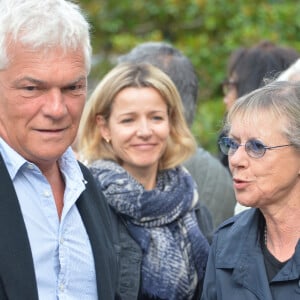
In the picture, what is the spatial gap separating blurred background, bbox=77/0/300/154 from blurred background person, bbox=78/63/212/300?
143 inches

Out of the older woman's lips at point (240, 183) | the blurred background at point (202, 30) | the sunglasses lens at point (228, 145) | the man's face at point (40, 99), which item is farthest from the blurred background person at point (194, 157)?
the blurred background at point (202, 30)

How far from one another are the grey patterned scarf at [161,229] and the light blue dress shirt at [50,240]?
881mm

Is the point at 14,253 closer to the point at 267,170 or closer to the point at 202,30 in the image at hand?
the point at 267,170

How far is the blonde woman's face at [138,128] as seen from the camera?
4.19 meters

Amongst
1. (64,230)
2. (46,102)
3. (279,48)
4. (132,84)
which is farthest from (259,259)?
(279,48)

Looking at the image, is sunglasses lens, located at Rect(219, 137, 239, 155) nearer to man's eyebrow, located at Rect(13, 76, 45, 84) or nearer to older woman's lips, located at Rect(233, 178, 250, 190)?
older woman's lips, located at Rect(233, 178, 250, 190)

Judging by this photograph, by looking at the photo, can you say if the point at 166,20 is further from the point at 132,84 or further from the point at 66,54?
the point at 66,54

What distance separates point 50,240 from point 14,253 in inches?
6.9

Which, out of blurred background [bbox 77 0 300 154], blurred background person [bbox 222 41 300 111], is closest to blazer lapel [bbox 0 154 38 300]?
blurred background person [bbox 222 41 300 111]

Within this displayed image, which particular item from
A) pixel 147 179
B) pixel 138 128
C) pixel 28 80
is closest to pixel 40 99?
pixel 28 80

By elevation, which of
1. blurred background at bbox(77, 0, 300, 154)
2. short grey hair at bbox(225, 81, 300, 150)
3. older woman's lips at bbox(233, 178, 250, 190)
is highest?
blurred background at bbox(77, 0, 300, 154)

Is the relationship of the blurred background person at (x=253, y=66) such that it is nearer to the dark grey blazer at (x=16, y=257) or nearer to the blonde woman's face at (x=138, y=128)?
the blonde woman's face at (x=138, y=128)

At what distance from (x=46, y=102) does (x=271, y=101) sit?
900 mm

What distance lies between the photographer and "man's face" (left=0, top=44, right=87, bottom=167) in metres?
2.87
